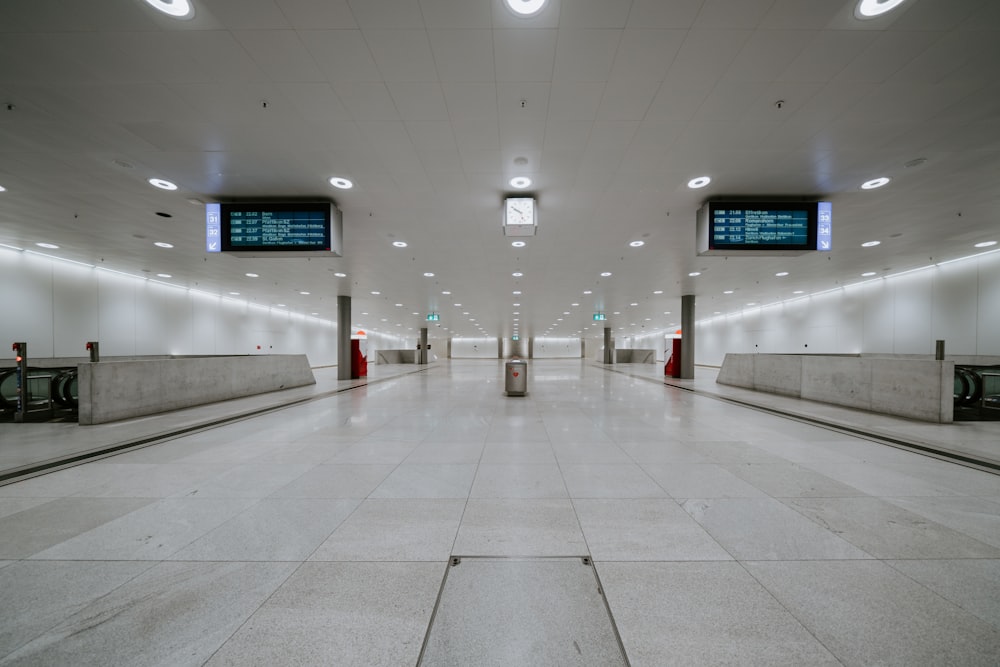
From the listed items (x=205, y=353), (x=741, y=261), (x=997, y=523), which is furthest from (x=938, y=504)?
(x=205, y=353)

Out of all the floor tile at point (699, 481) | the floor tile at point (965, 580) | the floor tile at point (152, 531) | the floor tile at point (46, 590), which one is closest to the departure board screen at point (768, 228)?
the floor tile at point (699, 481)

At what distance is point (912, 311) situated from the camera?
15883 mm

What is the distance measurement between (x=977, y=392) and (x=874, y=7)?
10.4 meters

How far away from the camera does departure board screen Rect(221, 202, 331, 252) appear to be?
24.9 feet

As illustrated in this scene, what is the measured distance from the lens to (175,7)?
11.4 feet

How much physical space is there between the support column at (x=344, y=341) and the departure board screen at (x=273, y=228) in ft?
35.5

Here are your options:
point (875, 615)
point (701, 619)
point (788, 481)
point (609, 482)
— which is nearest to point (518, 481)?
point (609, 482)

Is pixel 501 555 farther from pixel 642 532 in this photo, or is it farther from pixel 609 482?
pixel 609 482

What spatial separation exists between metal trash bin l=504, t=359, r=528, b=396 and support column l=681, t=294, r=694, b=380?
11268 millimetres

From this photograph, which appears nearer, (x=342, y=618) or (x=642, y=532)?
(x=342, y=618)

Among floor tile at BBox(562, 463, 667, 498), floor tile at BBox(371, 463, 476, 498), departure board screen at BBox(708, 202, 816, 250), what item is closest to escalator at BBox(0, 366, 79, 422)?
floor tile at BBox(371, 463, 476, 498)

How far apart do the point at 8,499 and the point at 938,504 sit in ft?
33.0

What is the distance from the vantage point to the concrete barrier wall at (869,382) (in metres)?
7.42

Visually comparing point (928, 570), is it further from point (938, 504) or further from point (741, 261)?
point (741, 261)
